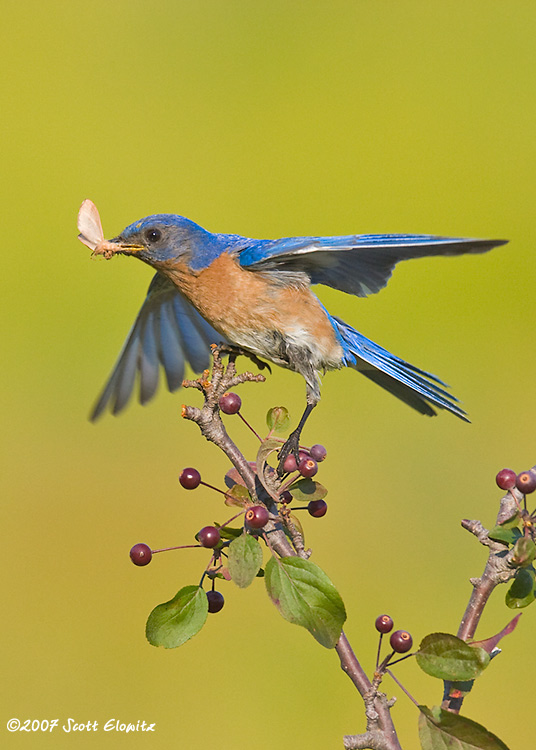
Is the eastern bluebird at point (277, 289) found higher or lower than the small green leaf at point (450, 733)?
higher

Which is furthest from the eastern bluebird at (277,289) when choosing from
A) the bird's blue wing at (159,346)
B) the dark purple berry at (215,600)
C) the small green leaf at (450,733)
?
the small green leaf at (450,733)

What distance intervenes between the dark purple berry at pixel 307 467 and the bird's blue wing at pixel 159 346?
2.22 metres

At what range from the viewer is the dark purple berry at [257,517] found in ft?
6.27

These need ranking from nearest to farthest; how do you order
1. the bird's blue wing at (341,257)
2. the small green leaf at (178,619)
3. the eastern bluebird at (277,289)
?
the small green leaf at (178,619) < the bird's blue wing at (341,257) < the eastern bluebird at (277,289)

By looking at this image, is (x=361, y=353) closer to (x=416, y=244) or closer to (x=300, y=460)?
(x=416, y=244)

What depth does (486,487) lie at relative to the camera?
228 inches

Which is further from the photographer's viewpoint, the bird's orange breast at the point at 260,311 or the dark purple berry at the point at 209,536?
the bird's orange breast at the point at 260,311

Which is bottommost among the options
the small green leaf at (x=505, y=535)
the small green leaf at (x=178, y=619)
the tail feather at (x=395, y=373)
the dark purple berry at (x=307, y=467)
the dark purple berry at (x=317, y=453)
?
the small green leaf at (x=178, y=619)

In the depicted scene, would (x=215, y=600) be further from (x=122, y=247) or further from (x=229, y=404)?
(x=122, y=247)

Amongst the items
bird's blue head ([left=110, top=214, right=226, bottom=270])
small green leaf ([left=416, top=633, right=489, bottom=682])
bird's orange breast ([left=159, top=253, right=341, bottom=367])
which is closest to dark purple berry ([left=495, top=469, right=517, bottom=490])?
small green leaf ([left=416, top=633, right=489, bottom=682])

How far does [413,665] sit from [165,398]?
2.79 metres

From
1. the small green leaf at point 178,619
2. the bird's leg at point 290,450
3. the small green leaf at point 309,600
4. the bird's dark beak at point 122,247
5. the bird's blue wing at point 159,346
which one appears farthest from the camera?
the bird's blue wing at point 159,346

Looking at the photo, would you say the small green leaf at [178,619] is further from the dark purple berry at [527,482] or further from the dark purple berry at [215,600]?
the dark purple berry at [527,482]

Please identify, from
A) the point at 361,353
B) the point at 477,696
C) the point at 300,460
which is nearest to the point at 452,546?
the point at 477,696
